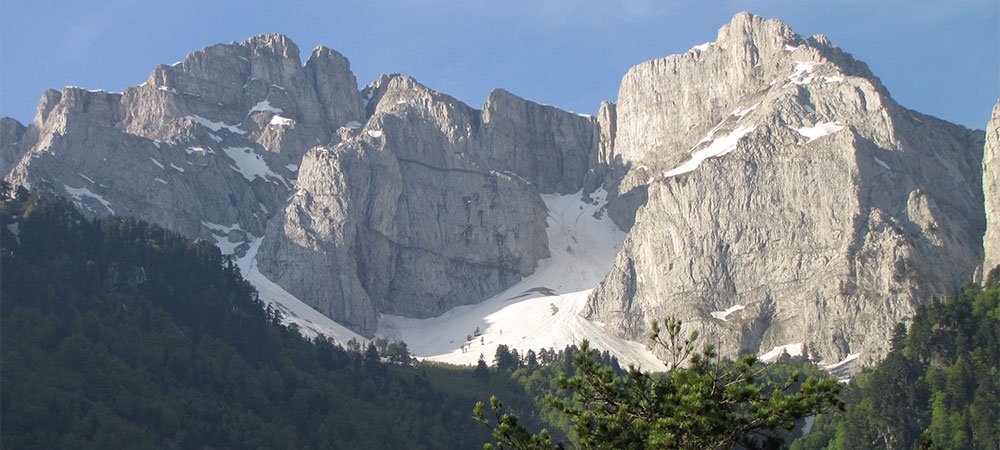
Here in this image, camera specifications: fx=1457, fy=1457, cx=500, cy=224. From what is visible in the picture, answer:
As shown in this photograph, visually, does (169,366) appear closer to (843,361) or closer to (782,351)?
(782,351)

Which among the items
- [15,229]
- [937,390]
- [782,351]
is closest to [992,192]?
[782,351]

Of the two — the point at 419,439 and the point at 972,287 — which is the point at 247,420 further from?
the point at 972,287

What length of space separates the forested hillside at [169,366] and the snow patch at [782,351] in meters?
34.9

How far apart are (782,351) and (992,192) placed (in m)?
36.4

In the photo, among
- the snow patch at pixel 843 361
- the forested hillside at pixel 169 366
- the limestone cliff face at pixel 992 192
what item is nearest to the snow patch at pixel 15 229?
the forested hillside at pixel 169 366

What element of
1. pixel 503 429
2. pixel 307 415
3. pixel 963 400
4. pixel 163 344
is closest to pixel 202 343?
pixel 163 344

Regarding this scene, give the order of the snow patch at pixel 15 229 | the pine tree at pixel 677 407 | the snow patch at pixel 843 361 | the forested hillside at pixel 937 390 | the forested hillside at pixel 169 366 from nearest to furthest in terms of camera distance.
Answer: the pine tree at pixel 677 407 → the forested hillside at pixel 937 390 → the forested hillside at pixel 169 366 → the snow patch at pixel 15 229 → the snow patch at pixel 843 361

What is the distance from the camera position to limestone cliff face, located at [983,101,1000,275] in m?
166

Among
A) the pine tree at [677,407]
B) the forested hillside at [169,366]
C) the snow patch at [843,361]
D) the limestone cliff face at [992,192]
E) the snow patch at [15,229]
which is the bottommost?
the pine tree at [677,407]

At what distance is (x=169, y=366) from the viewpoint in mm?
152875

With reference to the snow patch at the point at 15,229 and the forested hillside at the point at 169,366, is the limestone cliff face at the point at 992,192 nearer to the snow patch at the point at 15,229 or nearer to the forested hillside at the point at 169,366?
the forested hillside at the point at 169,366

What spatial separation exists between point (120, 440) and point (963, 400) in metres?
75.1

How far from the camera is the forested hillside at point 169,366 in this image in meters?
135

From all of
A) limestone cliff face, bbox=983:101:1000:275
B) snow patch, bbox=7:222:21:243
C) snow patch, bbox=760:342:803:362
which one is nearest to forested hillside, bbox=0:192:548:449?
snow patch, bbox=7:222:21:243
